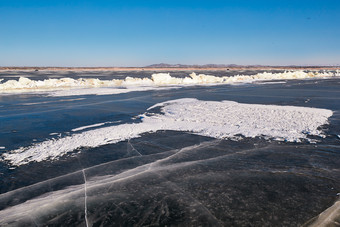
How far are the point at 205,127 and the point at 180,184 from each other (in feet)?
9.65

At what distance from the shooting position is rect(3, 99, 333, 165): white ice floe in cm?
446

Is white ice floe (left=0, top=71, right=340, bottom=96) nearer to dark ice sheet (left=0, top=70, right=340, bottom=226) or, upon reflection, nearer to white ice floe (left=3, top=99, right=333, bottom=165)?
white ice floe (left=3, top=99, right=333, bottom=165)

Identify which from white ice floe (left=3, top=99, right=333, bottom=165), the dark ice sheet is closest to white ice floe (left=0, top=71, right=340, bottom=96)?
white ice floe (left=3, top=99, right=333, bottom=165)

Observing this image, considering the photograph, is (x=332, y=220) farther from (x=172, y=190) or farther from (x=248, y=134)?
(x=248, y=134)

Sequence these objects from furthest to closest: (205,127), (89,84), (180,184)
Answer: (89,84) < (205,127) < (180,184)

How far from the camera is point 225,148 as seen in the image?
4.29 metres

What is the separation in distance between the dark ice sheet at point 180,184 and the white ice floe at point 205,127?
13.8 inches

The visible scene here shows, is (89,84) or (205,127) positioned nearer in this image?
(205,127)

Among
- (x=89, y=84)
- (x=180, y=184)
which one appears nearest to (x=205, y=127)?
(x=180, y=184)

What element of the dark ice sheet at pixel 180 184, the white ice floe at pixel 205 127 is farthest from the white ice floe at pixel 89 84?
the dark ice sheet at pixel 180 184

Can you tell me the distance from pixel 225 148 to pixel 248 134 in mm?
1043

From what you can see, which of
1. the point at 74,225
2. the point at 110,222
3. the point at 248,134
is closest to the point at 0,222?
the point at 74,225

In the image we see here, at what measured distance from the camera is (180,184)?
298 cm

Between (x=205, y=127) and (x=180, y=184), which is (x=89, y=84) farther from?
(x=180, y=184)
